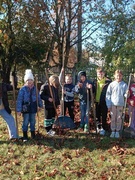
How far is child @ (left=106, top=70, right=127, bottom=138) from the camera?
20.7 ft

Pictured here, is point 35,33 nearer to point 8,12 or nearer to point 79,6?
point 8,12

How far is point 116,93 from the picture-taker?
6.34 metres

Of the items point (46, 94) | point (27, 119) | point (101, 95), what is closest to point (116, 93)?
point (101, 95)

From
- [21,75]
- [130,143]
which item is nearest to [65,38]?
[21,75]

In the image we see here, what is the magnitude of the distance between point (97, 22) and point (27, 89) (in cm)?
1008

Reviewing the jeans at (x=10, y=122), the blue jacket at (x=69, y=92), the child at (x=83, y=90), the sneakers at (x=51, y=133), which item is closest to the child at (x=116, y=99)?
the child at (x=83, y=90)

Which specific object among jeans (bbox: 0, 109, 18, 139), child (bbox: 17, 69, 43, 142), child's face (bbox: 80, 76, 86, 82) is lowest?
jeans (bbox: 0, 109, 18, 139)

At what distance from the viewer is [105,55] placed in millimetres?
12008

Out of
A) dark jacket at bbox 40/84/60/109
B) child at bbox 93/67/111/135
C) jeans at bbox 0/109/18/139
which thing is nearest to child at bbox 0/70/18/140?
jeans at bbox 0/109/18/139

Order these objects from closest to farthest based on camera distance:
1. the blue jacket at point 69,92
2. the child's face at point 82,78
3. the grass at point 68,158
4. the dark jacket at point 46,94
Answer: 1. the grass at point 68,158
2. the dark jacket at point 46,94
3. the child's face at point 82,78
4. the blue jacket at point 69,92

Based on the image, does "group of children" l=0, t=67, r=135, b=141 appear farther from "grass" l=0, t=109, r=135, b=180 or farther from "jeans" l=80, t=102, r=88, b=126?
"grass" l=0, t=109, r=135, b=180

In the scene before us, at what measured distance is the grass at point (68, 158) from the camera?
4676mm

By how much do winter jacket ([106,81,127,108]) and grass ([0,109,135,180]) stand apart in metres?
0.93

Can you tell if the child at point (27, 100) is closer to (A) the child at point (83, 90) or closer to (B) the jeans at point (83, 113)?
(A) the child at point (83, 90)
